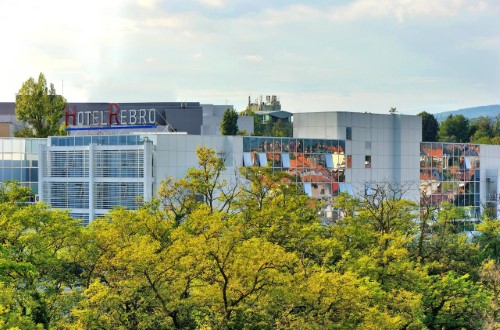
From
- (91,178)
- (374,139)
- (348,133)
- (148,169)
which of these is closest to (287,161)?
(348,133)

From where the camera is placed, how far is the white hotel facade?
288ft

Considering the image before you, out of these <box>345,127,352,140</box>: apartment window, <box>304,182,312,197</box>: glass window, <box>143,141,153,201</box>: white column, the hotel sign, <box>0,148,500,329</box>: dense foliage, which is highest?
the hotel sign

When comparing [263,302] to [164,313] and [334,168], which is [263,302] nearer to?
[164,313]

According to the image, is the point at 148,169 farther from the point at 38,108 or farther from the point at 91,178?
the point at 38,108

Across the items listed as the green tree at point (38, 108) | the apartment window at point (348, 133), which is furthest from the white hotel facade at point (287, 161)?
the green tree at point (38, 108)

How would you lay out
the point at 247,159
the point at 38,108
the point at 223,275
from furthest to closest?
the point at 38,108 < the point at 247,159 < the point at 223,275

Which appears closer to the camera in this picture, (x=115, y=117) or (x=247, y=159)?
(x=247, y=159)

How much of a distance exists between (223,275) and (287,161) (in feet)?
179

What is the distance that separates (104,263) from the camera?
154 feet

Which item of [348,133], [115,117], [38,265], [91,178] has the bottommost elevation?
[38,265]

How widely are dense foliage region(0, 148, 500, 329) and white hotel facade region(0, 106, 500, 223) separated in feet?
77.2

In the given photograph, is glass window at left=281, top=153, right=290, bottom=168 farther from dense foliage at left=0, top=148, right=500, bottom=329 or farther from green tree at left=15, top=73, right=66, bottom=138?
green tree at left=15, top=73, right=66, bottom=138

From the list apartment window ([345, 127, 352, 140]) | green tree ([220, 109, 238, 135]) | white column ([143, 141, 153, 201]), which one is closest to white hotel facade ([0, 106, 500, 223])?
apartment window ([345, 127, 352, 140])

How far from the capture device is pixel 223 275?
42.8 metres
